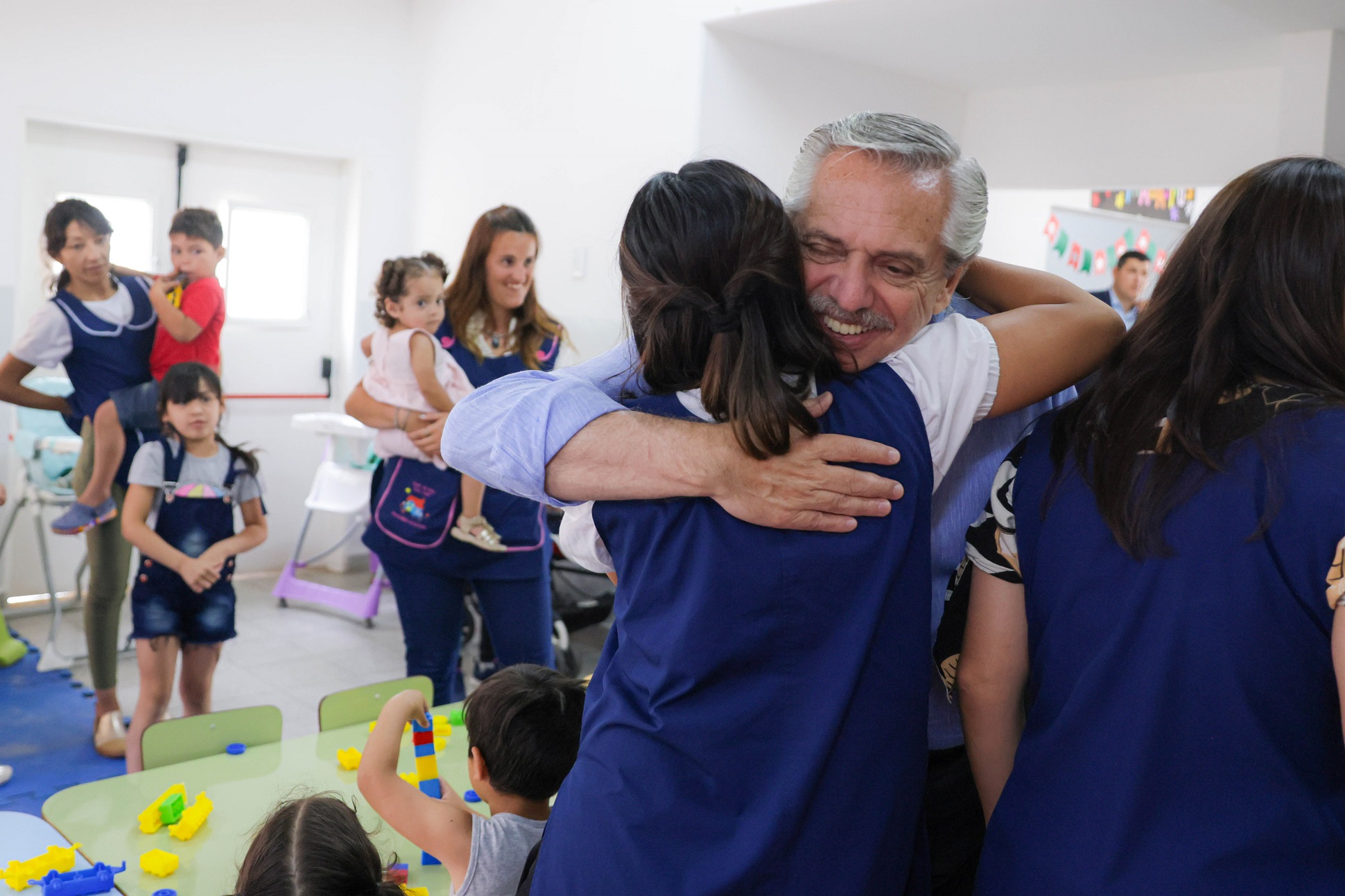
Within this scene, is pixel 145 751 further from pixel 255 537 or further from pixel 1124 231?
pixel 1124 231

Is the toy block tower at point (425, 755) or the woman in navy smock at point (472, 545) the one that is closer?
the toy block tower at point (425, 755)

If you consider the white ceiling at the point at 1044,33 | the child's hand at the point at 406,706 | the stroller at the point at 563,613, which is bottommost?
the stroller at the point at 563,613

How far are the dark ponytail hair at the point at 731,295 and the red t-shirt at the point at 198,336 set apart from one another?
307 centimetres

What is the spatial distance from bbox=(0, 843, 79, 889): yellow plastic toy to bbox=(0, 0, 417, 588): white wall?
387 centimetres

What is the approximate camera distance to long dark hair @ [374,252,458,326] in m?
3.43

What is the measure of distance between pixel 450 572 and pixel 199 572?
825 mm

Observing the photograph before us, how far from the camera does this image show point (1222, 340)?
1060 millimetres

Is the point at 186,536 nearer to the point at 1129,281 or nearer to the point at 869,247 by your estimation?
the point at 869,247

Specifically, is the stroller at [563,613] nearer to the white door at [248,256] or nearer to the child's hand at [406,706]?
the white door at [248,256]

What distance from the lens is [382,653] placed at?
495cm

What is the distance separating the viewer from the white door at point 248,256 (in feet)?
17.0

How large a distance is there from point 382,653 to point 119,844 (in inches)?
124

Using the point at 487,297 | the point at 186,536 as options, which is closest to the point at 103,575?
the point at 186,536

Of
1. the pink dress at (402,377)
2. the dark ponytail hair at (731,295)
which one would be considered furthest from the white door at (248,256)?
the dark ponytail hair at (731,295)
